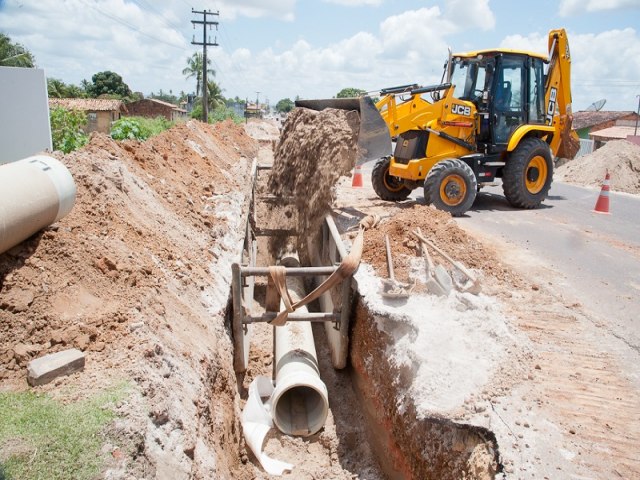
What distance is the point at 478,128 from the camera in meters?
9.20

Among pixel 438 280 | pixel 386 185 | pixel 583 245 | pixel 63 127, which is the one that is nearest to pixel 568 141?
pixel 583 245

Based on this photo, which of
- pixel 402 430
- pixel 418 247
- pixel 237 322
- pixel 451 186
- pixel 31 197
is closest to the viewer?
pixel 31 197

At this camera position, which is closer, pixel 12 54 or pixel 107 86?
pixel 12 54

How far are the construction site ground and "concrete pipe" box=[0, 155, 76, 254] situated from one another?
7.8 inches

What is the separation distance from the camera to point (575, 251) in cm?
712

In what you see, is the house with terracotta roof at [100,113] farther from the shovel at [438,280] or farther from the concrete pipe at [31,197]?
the shovel at [438,280]

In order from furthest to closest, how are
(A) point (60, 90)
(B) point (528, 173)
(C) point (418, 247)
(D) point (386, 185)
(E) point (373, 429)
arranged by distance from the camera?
(A) point (60, 90)
(D) point (386, 185)
(B) point (528, 173)
(C) point (418, 247)
(E) point (373, 429)

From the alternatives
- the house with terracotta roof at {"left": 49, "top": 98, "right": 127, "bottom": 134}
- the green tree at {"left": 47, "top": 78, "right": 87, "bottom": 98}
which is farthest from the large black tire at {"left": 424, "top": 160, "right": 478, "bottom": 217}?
the green tree at {"left": 47, "top": 78, "right": 87, "bottom": 98}

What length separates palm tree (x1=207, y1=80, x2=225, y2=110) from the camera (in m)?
54.3

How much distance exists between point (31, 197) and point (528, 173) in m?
9.16

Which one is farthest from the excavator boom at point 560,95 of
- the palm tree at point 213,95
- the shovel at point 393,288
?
the palm tree at point 213,95

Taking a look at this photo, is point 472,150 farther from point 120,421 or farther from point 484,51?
point 120,421

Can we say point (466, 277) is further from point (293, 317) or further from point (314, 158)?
point (314, 158)

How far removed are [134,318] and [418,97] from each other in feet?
22.8
